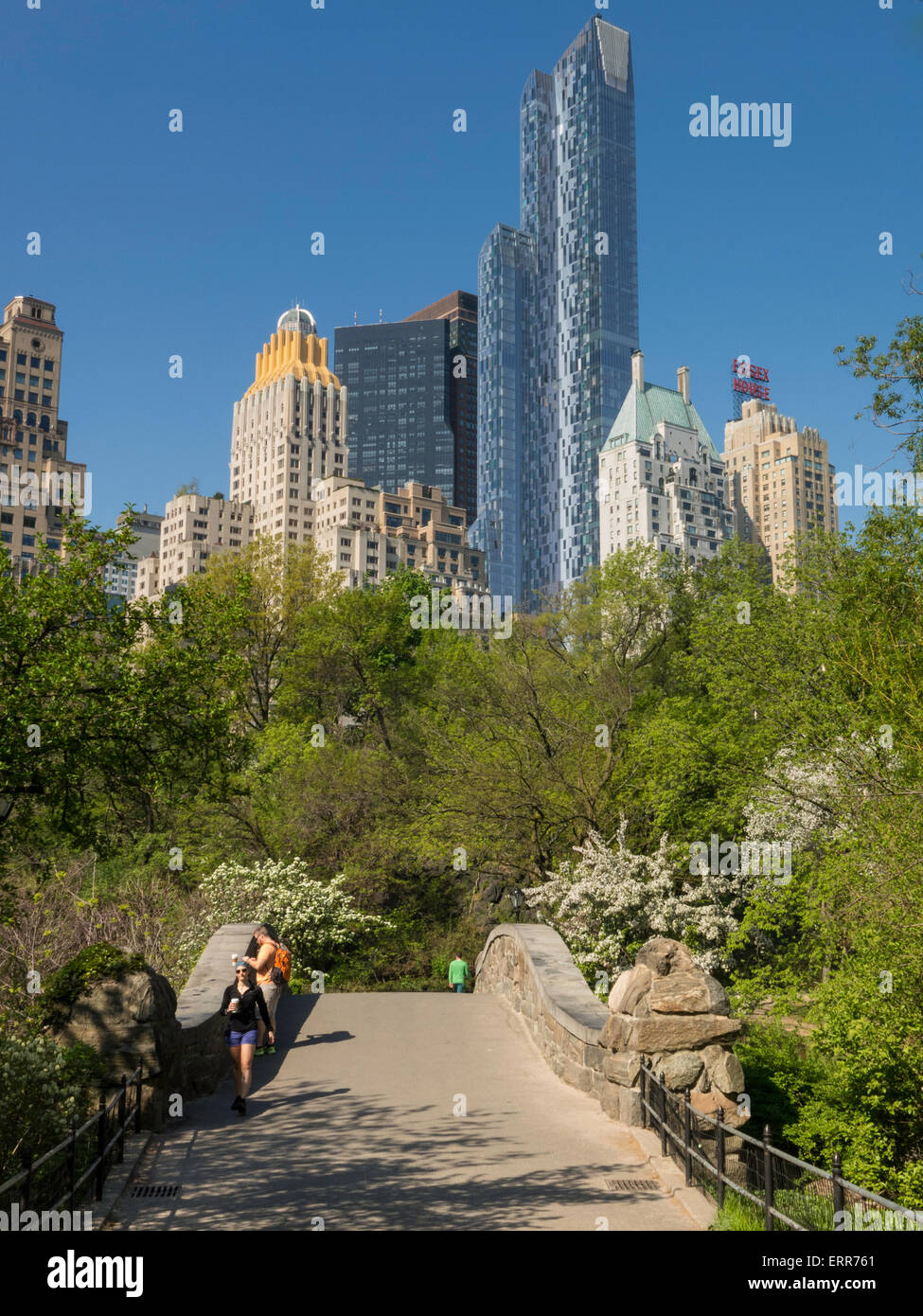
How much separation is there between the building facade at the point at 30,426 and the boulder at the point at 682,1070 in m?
129

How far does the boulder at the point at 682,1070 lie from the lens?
9.41 m

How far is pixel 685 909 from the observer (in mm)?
19906

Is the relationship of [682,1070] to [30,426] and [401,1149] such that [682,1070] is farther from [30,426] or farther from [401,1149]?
[30,426]

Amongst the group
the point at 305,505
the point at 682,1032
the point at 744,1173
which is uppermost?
the point at 305,505

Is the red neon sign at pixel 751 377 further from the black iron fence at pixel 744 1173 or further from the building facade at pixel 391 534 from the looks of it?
the black iron fence at pixel 744 1173

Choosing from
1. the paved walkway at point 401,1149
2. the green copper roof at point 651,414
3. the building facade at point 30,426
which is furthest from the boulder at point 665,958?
the green copper roof at point 651,414

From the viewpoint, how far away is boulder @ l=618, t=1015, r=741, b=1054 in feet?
31.3

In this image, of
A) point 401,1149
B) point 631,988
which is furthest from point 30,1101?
point 631,988

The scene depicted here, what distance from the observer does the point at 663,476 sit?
600ft

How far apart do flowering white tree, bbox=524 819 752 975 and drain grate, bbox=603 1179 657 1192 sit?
1075cm

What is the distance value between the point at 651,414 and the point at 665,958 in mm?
184152

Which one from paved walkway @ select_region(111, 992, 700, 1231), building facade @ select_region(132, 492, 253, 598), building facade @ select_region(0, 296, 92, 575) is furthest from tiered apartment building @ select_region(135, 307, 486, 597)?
paved walkway @ select_region(111, 992, 700, 1231)

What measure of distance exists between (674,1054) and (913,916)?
652cm
